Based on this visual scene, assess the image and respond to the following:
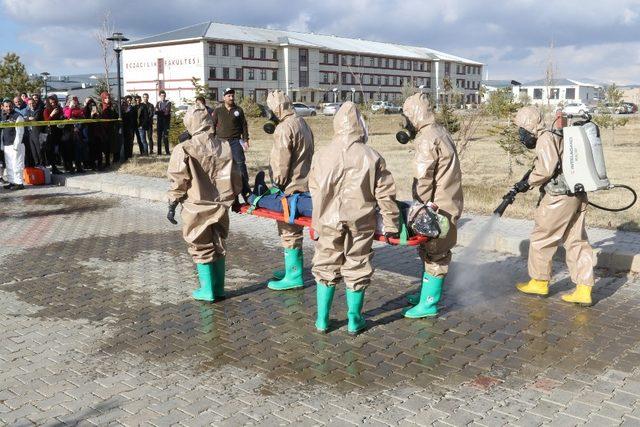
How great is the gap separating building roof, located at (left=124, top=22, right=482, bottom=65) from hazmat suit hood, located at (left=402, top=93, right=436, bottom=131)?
6860 centimetres

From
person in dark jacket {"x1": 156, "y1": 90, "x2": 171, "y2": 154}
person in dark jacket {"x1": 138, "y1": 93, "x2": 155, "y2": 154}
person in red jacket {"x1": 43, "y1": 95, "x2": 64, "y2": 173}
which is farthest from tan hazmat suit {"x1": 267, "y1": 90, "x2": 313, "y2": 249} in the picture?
person in dark jacket {"x1": 138, "y1": 93, "x2": 155, "y2": 154}

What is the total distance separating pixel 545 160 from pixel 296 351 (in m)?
2.88

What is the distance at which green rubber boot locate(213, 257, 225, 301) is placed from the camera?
6.35 meters

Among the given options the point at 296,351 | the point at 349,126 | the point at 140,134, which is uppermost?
the point at 349,126

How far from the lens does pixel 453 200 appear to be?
18.8 feet

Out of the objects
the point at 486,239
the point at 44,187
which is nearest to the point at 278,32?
the point at 44,187

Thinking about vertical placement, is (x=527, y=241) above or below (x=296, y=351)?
above

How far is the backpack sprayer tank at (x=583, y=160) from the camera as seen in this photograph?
5.92 metres

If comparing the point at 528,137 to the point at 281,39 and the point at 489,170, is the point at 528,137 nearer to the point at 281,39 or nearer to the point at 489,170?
the point at 489,170

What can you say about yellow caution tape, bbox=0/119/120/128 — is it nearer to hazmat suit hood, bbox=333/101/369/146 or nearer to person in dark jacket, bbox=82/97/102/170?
person in dark jacket, bbox=82/97/102/170

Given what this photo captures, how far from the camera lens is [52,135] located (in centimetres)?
1562

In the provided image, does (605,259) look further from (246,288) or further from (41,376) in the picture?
(41,376)

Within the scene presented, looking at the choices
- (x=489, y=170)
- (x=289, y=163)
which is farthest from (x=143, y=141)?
(x=289, y=163)

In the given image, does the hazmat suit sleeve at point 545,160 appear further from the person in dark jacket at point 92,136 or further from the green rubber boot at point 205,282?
the person in dark jacket at point 92,136
